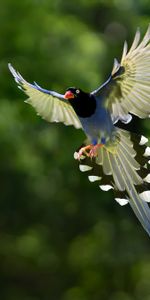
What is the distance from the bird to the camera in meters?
4.03

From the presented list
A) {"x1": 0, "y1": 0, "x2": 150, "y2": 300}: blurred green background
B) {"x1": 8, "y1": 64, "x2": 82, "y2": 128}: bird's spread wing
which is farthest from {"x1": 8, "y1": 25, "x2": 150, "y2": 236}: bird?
{"x1": 0, "y1": 0, "x2": 150, "y2": 300}: blurred green background

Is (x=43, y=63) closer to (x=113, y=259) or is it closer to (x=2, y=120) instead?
(x=2, y=120)

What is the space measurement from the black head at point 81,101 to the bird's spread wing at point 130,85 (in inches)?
2.9

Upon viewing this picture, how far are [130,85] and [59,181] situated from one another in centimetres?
773

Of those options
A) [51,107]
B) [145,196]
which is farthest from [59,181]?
[145,196]

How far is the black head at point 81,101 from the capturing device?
4.07 m

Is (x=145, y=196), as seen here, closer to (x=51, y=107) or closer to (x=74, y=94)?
(x=74, y=94)

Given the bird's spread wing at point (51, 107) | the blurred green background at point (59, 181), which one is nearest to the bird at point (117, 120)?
the bird's spread wing at point (51, 107)

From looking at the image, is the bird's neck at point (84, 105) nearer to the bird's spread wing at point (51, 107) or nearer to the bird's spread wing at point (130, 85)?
the bird's spread wing at point (130, 85)

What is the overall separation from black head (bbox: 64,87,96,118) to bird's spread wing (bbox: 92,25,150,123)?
0.24 feet

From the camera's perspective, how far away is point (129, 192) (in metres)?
4.32

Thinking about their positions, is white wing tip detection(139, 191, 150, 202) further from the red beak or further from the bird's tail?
the red beak

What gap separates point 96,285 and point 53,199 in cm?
162

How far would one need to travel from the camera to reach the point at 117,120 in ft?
13.4
